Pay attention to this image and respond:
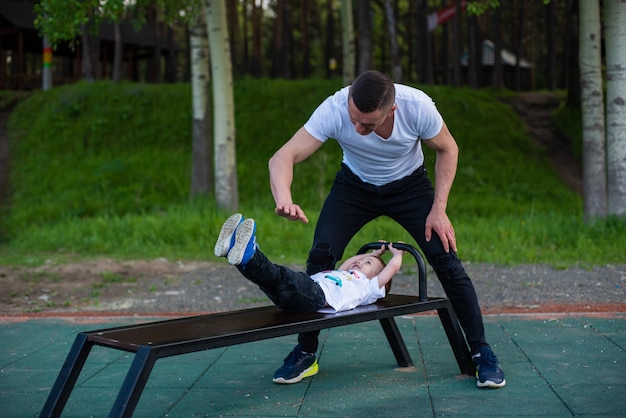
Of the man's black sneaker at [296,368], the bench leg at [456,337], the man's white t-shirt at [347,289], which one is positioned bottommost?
the man's black sneaker at [296,368]

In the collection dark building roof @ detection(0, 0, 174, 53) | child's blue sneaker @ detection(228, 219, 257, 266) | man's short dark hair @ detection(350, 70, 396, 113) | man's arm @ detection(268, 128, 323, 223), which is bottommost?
child's blue sneaker @ detection(228, 219, 257, 266)

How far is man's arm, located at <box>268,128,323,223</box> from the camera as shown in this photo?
461 centimetres

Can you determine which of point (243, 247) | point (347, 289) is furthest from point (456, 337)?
point (243, 247)

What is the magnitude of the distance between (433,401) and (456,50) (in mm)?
24855

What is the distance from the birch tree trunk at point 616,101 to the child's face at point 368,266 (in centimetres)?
677

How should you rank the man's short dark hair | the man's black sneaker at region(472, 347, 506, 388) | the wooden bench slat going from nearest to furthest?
1. the wooden bench slat
2. the man's short dark hair
3. the man's black sneaker at region(472, 347, 506, 388)

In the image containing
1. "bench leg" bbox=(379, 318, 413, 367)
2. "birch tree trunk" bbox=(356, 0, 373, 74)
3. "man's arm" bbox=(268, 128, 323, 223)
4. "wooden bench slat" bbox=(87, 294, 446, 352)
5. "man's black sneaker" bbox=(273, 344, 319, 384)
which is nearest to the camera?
"wooden bench slat" bbox=(87, 294, 446, 352)

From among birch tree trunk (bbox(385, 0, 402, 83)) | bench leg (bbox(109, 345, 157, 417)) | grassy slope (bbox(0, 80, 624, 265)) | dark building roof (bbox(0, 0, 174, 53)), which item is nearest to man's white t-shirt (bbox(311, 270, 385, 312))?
bench leg (bbox(109, 345, 157, 417))

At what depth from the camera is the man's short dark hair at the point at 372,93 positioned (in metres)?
4.49

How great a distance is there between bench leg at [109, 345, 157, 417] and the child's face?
1907 millimetres

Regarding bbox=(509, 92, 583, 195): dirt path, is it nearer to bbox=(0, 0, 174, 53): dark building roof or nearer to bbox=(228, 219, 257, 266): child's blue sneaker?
bbox=(0, 0, 174, 53): dark building roof

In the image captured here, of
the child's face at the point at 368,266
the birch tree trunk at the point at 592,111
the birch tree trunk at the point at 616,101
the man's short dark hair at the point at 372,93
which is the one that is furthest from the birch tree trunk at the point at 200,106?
the man's short dark hair at the point at 372,93

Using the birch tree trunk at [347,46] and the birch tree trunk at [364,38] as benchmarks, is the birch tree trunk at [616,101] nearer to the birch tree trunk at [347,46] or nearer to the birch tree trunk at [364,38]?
the birch tree trunk at [347,46]

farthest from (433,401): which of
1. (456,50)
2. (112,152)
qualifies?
(456,50)
